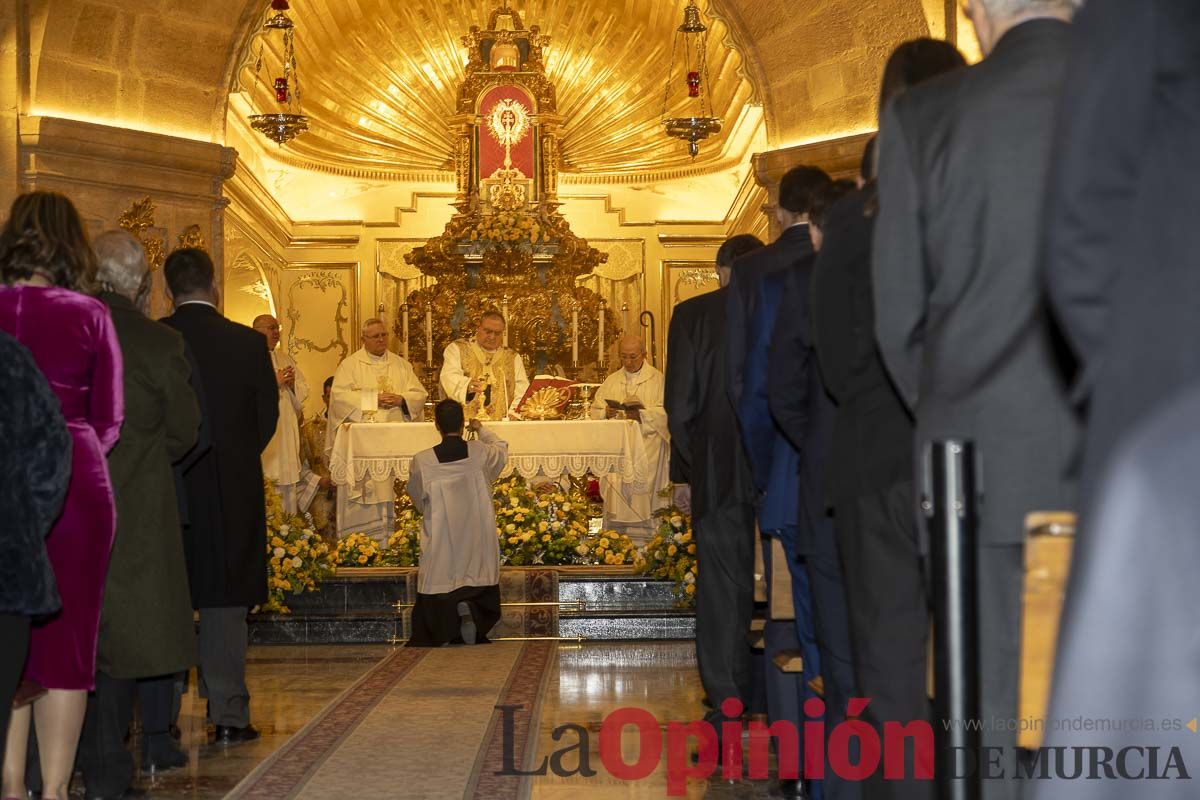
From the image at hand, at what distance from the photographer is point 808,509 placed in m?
4.21

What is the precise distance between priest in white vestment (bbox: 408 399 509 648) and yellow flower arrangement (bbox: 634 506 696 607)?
3.17ft

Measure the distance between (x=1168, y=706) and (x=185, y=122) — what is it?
11086 millimetres

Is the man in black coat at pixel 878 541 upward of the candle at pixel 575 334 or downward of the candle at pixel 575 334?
downward

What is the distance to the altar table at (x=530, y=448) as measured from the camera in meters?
11.4

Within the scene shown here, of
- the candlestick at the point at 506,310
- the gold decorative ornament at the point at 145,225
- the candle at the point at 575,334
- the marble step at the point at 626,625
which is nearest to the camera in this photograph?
the marble step at the point at 626,625

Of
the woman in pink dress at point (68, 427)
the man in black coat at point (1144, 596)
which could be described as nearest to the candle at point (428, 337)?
the woman in pink dress at point (68, 427)

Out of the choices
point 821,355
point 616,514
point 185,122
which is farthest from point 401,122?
point 821,355

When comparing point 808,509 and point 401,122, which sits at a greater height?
point 401,122

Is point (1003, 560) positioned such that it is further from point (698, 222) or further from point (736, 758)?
point (698, 222)

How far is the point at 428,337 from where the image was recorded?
1424cm

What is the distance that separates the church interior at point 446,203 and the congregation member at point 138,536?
0.36 m

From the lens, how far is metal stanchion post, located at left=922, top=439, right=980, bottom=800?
2146mm

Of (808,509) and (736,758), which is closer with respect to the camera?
(808,509)

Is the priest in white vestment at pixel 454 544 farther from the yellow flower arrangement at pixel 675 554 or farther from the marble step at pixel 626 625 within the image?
the yellow flower arrangement at pixel 675 554
